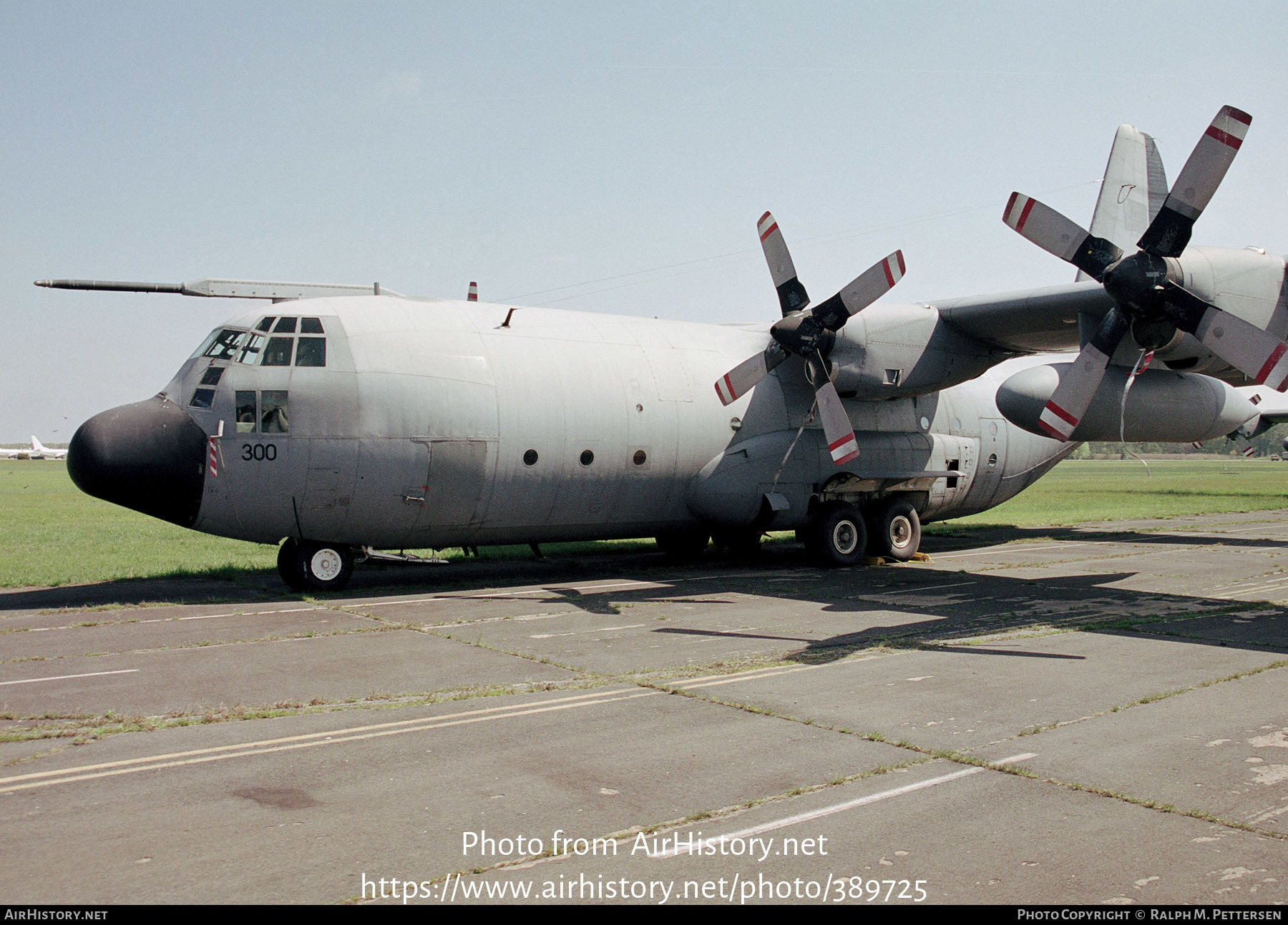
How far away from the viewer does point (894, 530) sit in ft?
71.3

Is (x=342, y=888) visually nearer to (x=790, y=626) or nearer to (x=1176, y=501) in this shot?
(x=790, y=626)

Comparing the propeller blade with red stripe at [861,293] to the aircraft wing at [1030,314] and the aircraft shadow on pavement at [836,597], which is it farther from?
the aircraft shadow on pavement at [836,597]

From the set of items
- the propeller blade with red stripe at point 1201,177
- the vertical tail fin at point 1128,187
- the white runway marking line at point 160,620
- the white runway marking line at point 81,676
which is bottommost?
the white runway marking line at point 81,676

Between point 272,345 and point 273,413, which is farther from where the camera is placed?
point 272,345

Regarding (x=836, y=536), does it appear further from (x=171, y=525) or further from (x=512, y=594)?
(x=171, y=525)

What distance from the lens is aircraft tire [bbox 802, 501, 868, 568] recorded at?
66.7 ft

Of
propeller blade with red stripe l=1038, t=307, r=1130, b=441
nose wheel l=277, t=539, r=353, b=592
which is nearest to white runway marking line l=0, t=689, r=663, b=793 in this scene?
nose wheel l=277, t=539, r=353, b=592

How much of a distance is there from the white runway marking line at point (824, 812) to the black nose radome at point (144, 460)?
39.6ft

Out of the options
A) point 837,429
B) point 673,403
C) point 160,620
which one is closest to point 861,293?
point 837,429

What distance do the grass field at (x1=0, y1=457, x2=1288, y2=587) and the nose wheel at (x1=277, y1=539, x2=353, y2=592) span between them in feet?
11.4

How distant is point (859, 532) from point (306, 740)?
15.0 meters

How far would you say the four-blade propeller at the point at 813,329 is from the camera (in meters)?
17.9

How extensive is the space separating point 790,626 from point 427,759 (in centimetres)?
710

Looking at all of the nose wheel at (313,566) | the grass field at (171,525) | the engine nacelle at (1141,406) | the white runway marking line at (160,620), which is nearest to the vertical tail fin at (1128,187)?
the engine nacelle at (1141,406)
